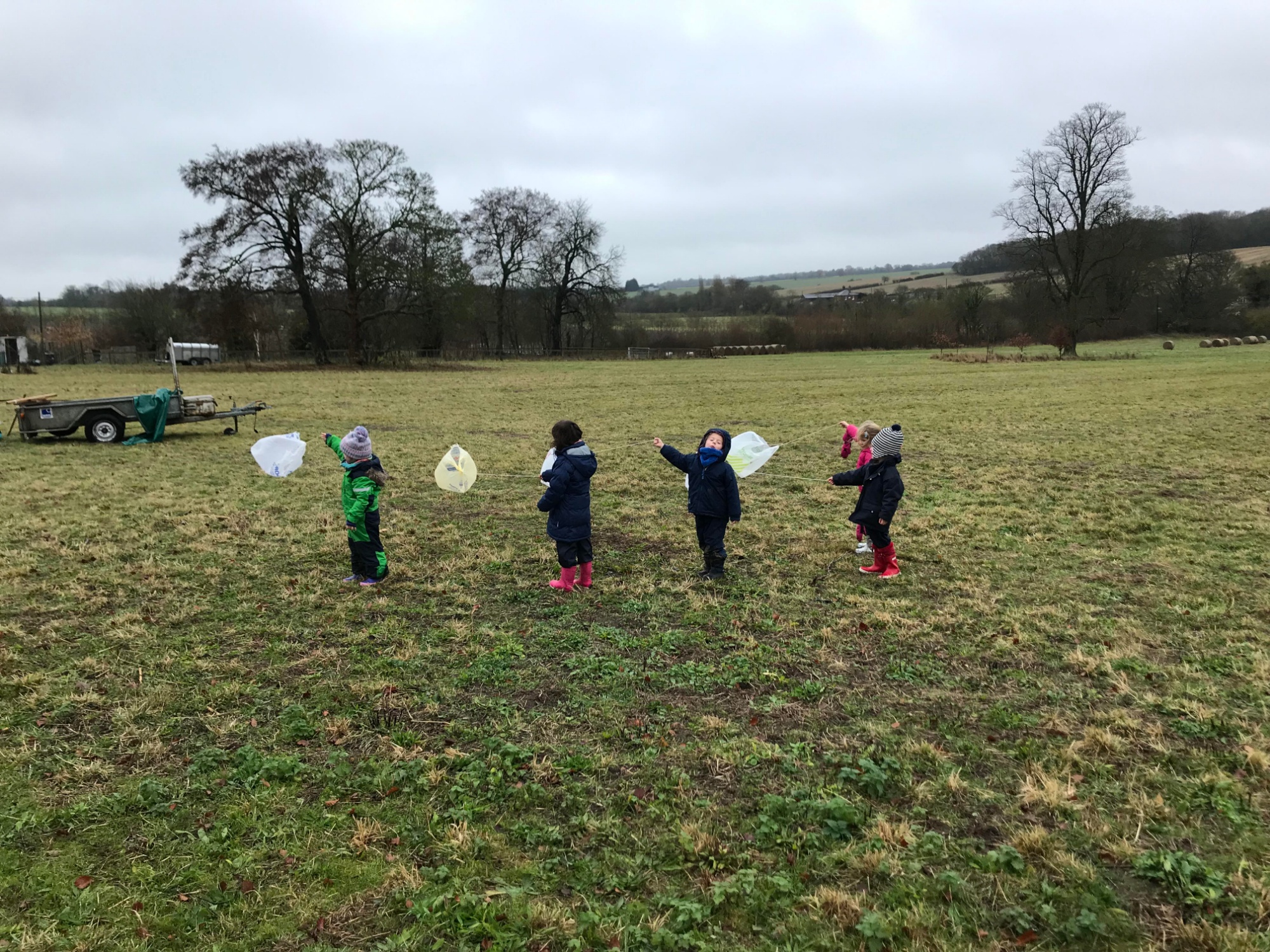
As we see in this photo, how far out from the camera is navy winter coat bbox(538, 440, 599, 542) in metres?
6.78

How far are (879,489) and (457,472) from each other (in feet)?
14.9

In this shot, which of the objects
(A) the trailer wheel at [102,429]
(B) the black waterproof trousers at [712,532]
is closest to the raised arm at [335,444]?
(B) the black waterproof trousers at [712,532]

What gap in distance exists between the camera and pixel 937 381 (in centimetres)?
3117

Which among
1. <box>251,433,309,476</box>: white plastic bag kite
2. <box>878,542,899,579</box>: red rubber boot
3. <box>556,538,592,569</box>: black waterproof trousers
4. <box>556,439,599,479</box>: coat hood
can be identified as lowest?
<box>878,542,899,579</box>: red rubber boot

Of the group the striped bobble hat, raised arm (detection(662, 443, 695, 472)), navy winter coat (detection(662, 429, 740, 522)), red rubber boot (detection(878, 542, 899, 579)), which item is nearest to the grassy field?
red rubber boot (detection(878, 542, 899, 579))

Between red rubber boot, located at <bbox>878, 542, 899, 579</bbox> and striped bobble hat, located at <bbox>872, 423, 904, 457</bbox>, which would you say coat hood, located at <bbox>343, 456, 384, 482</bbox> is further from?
red rubber boot, located at <bbox>878, 542, 899, 579</bbox>

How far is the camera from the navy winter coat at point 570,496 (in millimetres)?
6777

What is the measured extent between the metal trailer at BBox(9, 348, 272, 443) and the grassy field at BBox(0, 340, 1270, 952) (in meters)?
6.03

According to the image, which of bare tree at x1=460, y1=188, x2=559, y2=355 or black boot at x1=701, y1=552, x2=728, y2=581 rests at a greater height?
bare tree at x1=460, y1=188, x2=559, y2=355

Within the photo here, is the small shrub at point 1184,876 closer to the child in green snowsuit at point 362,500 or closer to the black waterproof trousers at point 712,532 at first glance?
the black waterproof trousers at point 712,532

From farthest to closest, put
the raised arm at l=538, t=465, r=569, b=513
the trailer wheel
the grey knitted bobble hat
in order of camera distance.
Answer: the trailer wheel < the grey knitted bobble hat < the raised arm at l=538, t=465, r=569, b=513

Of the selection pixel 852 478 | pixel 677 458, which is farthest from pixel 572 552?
pixel 852 478

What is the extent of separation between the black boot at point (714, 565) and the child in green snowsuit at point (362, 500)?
3176mm

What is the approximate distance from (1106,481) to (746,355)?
55043 millimetres
